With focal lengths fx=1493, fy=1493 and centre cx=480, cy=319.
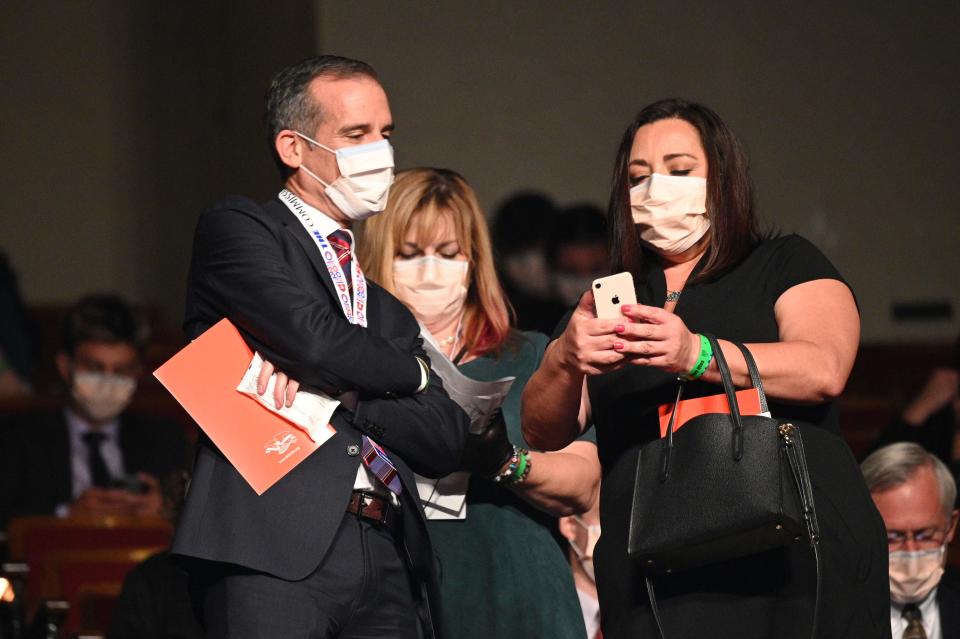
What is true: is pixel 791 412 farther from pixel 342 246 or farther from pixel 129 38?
pixel 129 38

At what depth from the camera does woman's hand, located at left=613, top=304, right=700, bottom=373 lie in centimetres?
226

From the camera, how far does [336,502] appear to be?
246 cm

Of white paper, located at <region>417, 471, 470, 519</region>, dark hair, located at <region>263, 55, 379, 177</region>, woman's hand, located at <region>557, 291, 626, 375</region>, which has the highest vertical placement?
dark hair, located at <region>263, 55, 379, 177</region>

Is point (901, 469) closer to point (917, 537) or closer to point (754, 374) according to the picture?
point (917, 537)

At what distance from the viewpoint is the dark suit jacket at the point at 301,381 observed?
2406 millimetres

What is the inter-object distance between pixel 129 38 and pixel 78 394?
6.03 m

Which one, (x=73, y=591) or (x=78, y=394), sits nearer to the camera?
(x=73, y=591)

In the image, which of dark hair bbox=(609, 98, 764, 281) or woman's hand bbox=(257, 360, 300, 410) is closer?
woman's hand bbox=(257, 360, 300, 410)

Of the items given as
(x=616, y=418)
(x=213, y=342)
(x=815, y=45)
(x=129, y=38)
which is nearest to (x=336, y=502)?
(x=213, y=342)

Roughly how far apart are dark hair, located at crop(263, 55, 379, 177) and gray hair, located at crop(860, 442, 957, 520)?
1.82m

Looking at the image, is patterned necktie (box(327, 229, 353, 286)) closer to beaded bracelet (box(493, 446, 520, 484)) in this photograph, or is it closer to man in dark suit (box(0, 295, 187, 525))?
beaded bracelet (box(493, 446, 520, 484))

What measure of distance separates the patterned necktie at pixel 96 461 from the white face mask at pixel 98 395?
0.08m

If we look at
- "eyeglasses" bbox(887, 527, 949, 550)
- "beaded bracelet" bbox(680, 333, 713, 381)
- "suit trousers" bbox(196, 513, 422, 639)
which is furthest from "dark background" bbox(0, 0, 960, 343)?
"beaded bracelet" bbox(680, 333, 713, 381)

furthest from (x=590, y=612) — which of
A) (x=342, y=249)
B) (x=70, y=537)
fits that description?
(x=70, y=537)
